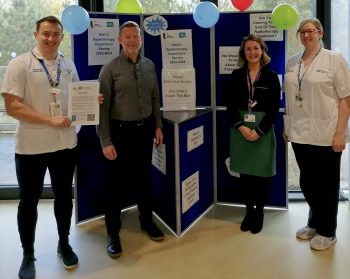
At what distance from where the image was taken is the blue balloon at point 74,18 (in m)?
2.94

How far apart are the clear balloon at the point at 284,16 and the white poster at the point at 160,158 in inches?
50.2

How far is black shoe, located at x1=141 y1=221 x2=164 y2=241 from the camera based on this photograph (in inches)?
124

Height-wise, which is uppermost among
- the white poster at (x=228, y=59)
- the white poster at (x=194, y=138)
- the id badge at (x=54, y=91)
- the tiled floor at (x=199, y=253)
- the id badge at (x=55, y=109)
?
the white poster at (x=228, y=59)

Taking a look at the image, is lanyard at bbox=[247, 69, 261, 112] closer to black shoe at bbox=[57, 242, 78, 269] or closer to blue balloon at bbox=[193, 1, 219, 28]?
blue balloon at bbox=[193, 1, 219, 28]

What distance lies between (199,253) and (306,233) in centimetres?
83

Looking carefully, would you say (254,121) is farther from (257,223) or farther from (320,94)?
(257,223)

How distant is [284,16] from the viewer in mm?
3195

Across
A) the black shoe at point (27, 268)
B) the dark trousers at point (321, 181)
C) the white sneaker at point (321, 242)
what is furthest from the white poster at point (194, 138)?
the black shoe at point (27, 268)

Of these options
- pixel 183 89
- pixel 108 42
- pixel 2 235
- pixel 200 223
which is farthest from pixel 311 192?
pixel 2 235

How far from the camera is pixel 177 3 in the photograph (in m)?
3.79

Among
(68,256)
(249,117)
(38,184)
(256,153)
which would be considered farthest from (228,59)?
(68,256)

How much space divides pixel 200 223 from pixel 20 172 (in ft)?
5.09

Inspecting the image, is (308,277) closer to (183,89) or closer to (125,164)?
(125,164)

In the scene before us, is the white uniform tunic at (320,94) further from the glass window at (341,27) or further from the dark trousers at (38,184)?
the dark trousers at (38,184)
